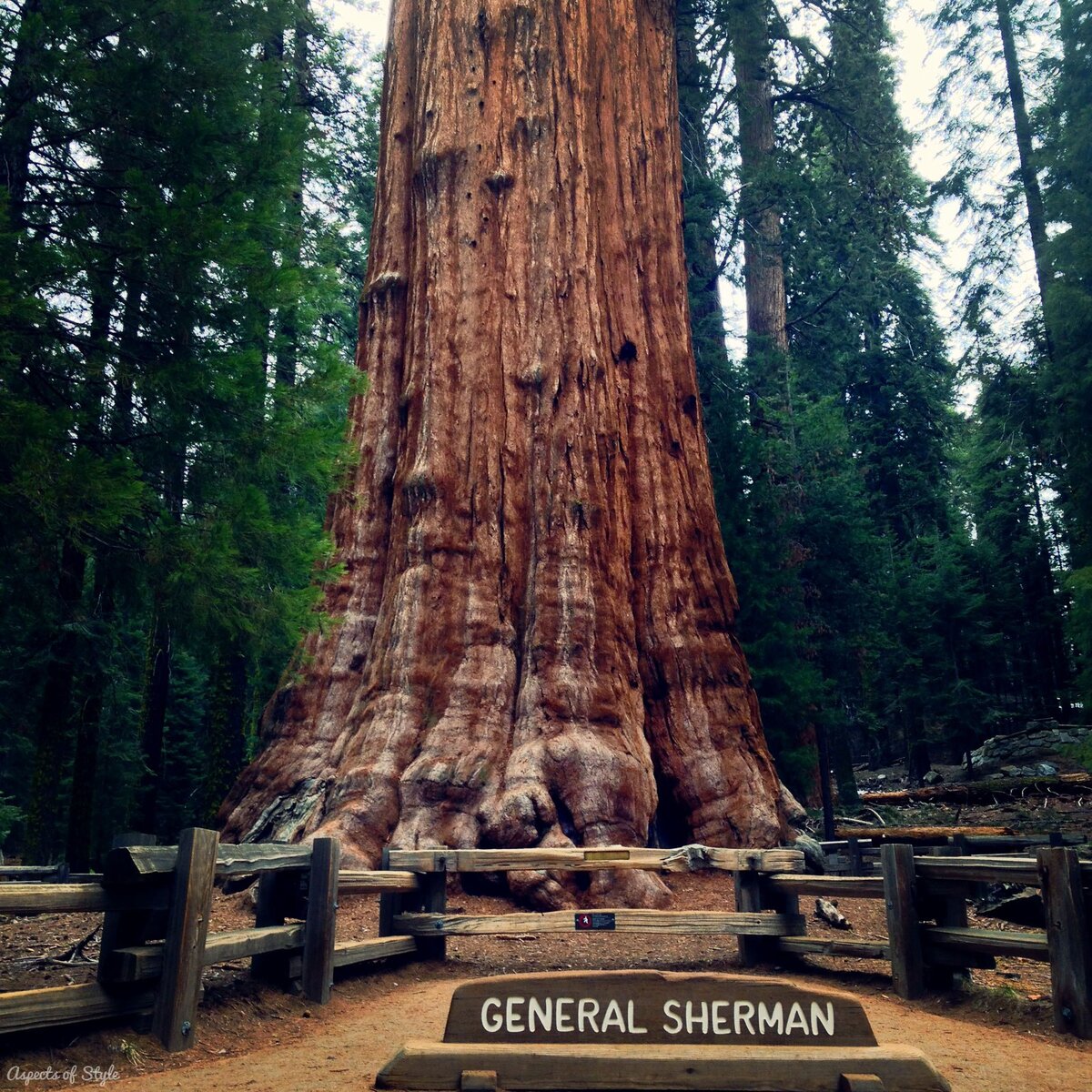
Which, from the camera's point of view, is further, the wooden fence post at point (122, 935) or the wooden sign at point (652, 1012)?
the wooden fence post at point (122, 935)

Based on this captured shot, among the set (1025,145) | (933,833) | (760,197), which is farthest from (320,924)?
(1025,145)

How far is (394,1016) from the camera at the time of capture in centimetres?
587

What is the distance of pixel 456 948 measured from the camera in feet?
27.0

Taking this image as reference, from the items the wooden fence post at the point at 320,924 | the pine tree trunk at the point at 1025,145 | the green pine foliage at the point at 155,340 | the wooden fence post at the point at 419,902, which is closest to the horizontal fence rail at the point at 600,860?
the wooden fence post at the point at 419,902

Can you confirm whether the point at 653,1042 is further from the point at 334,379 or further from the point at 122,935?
the point at 334,379

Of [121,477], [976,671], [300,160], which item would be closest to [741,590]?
[300,160]

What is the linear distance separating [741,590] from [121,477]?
34.4 feet

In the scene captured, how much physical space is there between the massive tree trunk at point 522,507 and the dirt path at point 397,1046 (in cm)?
275

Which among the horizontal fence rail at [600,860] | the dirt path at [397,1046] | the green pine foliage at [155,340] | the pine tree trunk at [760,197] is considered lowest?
the dirt path at [397,1046]

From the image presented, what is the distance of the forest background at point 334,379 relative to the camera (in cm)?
683

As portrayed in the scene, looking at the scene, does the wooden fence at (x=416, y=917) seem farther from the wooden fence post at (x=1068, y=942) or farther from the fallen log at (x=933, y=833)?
the fallen log at (x=933, y=833)

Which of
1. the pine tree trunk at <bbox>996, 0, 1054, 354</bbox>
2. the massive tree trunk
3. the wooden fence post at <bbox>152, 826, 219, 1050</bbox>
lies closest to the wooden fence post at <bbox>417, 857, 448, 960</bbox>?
the massive tree trunk

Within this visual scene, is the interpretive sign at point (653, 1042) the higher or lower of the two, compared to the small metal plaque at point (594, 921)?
higher

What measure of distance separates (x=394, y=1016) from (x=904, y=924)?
3386mm
